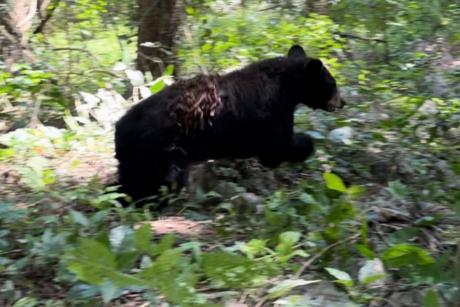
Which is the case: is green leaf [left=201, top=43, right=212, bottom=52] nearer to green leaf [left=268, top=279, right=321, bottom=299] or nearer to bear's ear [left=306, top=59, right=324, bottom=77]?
bear's ear [left=306, top=59, right=324, bottom=77]

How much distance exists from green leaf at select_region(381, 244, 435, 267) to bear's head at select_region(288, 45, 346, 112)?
8.92 ft

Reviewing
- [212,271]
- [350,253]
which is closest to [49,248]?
[212,271]

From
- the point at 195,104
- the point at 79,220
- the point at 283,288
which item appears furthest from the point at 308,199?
the point at 79,220

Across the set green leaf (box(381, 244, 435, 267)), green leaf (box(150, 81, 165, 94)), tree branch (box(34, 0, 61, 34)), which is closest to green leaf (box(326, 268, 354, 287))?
green leaf (box(381, 244, 435, 267))

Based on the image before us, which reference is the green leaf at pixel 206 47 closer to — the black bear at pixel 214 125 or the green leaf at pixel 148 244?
the black bear at pixel 214 125

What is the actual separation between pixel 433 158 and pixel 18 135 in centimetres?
418

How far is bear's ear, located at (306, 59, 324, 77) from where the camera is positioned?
5602mm

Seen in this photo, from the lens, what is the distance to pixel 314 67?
5.64 metres

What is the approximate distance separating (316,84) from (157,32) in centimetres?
263

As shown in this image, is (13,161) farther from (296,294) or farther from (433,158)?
(433,158)

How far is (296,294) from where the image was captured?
10.7 ft

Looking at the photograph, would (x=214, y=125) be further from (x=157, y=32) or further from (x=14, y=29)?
(x=14, y=29)

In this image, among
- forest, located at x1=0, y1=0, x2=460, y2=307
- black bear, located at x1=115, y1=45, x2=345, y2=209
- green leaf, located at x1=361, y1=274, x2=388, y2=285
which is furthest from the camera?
black bear, located at x1=115, y1=45, x2=345, y2=209

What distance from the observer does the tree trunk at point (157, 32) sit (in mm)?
7328
